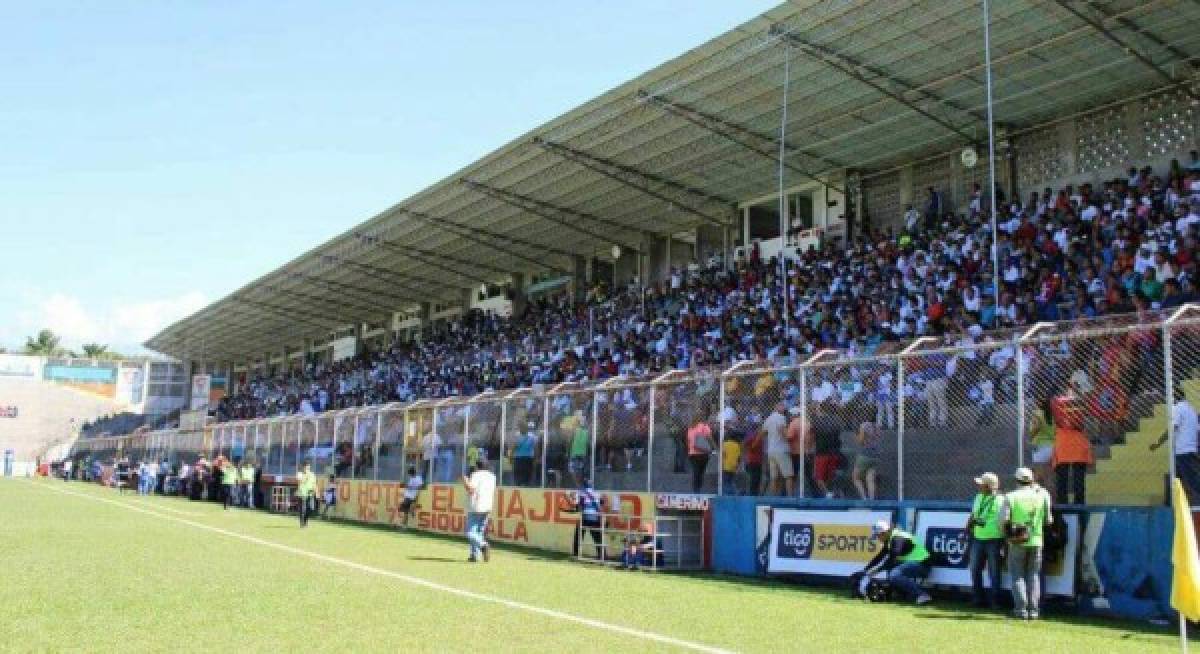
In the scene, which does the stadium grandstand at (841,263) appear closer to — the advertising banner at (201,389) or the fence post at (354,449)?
the fence post at (354,449)

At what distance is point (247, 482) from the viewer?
3709cm

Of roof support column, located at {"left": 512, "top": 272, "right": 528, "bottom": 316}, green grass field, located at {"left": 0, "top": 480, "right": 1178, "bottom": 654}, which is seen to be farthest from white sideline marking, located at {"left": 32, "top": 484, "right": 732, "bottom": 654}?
roof support column, located at {"left": 512, "top": 272, "right": 528, "bottom": 316}

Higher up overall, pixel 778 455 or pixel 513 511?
pixel 778 455

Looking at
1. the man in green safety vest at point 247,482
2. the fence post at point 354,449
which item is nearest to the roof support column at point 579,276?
the man in green safety vest at point 247,482

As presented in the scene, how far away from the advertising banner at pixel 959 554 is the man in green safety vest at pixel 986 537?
0.22 meters

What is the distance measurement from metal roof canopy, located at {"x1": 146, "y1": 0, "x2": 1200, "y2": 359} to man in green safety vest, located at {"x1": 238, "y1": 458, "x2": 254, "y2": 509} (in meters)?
10.2

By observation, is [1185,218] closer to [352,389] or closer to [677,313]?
[677,313]

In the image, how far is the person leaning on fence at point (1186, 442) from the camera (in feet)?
36.3

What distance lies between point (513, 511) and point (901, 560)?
35.9 ft

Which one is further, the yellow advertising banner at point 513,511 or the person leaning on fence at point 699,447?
the yellow advertising banner at point 513,511

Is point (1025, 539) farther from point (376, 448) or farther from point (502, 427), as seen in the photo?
point (376, 448)

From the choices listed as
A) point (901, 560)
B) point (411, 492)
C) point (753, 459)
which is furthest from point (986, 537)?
point (411, 492)

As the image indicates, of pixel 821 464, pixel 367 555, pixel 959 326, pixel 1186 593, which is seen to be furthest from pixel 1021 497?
pixel 367 555

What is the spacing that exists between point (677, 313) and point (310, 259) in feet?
68.2
